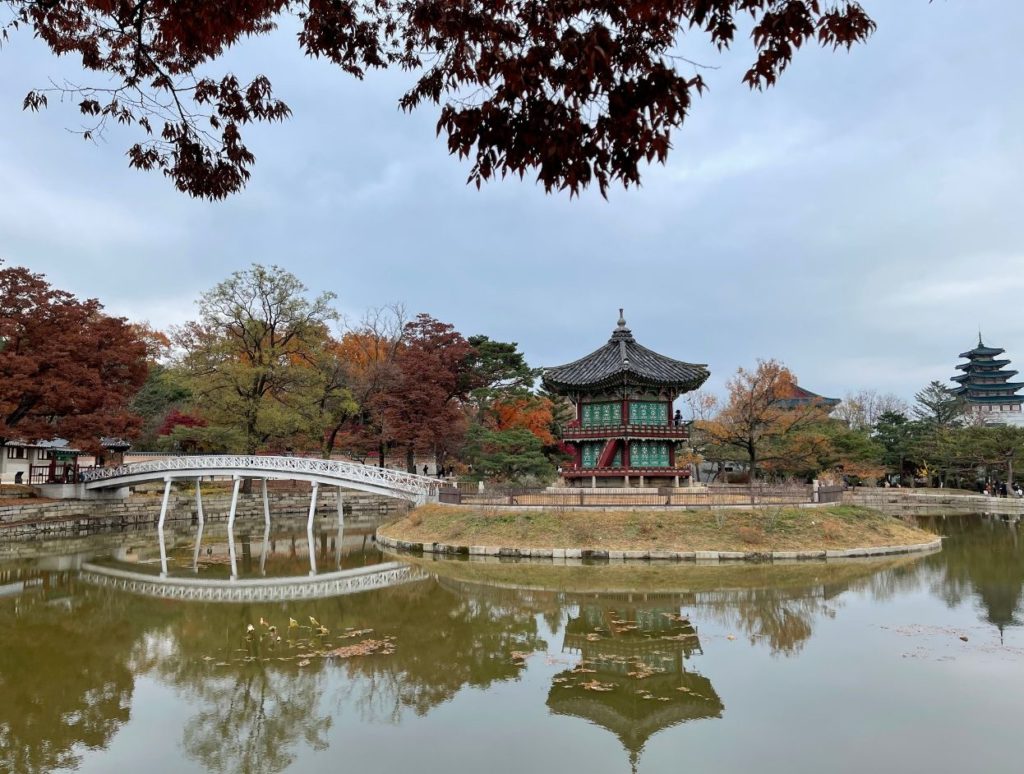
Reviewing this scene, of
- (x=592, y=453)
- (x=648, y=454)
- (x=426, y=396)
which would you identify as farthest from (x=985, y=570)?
(x=426, y=396)

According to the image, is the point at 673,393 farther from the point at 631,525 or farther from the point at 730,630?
the point at 730,630

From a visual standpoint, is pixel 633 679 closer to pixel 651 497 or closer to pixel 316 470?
pixel 651 497

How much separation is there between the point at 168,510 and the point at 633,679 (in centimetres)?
3279

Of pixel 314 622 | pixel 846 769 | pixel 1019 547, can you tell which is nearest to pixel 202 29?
pixel 846 769

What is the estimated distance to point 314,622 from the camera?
43.5 ft

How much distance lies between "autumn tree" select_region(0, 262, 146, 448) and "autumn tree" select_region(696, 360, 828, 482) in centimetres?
3312

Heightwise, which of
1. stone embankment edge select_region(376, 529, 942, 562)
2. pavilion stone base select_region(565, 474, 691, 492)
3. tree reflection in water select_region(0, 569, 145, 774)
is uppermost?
pavilion stone base select_region(565, 474, 691, 492)

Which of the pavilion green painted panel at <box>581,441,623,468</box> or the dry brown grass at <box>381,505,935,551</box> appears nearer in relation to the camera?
the dry brown grass at <box>381,505,935,551</box>

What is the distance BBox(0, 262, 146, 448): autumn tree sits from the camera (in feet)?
90.9

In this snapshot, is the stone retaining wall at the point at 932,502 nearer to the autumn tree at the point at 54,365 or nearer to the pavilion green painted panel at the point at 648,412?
the pavilion green painted panel at the point at 648,412

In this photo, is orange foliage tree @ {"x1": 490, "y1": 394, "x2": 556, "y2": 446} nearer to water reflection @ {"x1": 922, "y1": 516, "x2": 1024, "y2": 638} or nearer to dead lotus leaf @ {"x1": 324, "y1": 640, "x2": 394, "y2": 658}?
water reflection @ {"x1": 922, "y1": 516, "x2": 1024, "y2": 638}

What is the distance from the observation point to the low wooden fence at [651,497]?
23.4 m

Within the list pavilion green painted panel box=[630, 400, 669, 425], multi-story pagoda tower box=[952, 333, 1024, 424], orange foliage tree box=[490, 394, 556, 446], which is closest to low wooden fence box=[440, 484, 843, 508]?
pavilion green painted panel box=[630, 400, 669, 425]

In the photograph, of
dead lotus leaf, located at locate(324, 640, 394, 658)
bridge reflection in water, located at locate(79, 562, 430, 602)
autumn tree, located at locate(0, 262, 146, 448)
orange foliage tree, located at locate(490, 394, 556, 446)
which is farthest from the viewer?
orange foliage tree, located at locate(490, 394, 556, 446)
